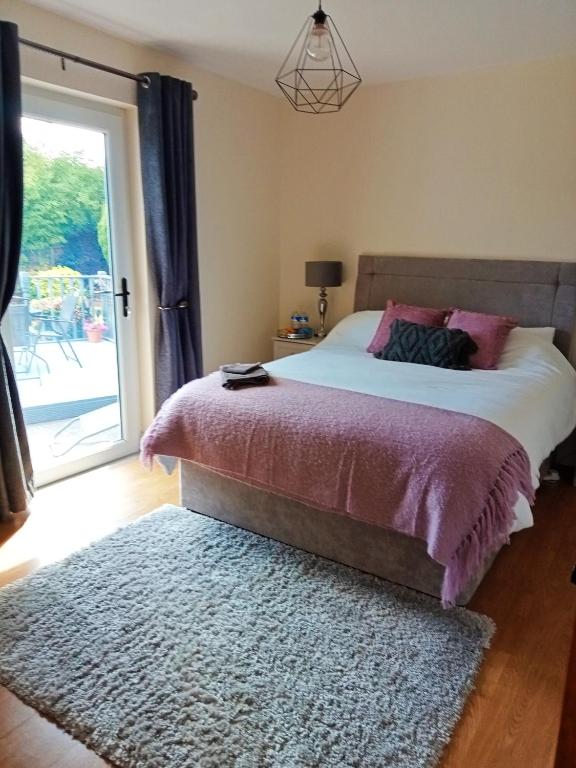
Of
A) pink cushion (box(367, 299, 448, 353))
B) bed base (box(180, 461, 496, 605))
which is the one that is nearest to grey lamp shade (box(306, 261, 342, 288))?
pink cushion (box(367, 299, 448, 353))

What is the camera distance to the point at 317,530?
95.7 inches

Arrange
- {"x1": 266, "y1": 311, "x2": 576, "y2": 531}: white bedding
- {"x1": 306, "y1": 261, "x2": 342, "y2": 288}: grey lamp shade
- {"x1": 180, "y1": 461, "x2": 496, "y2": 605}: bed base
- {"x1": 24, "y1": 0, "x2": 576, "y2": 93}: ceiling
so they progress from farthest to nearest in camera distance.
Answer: {"x1": 306, "y1": 261, "x2": 342, "y2": 288}: grey lamp shade < {"x1": 24, "y1": 0, "x2": 576, "y2": 93}: ceiling < {"x1": 266, "y1": 311, "x2": 576, "y2": 531}: white bedding < {"x1": 180, "y1": 461, "x2": 496, "y2": 605}: bed base

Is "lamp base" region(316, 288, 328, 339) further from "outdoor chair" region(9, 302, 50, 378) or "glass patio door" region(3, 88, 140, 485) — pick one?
"outdoor chair" region(9, 302, 50, 378)

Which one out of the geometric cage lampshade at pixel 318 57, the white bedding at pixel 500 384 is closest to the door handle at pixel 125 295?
the white bedding at pixel 500 384

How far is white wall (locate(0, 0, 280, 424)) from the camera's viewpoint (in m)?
3.05

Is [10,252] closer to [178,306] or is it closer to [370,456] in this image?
[178,306]

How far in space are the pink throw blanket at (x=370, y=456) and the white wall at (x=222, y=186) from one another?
137 cm

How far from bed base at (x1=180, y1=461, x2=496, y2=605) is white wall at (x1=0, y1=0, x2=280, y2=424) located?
1240 millimetres

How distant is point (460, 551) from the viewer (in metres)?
1.96

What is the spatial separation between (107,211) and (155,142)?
0.50 m

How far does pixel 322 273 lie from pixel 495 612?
8.86 ft

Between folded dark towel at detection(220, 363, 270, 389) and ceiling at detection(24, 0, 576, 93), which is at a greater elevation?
ceiling at detection(24, 0, 576, 93)

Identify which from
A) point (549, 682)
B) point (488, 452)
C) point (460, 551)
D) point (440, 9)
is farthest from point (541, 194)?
point (549, 682)

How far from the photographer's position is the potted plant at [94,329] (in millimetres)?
3363
